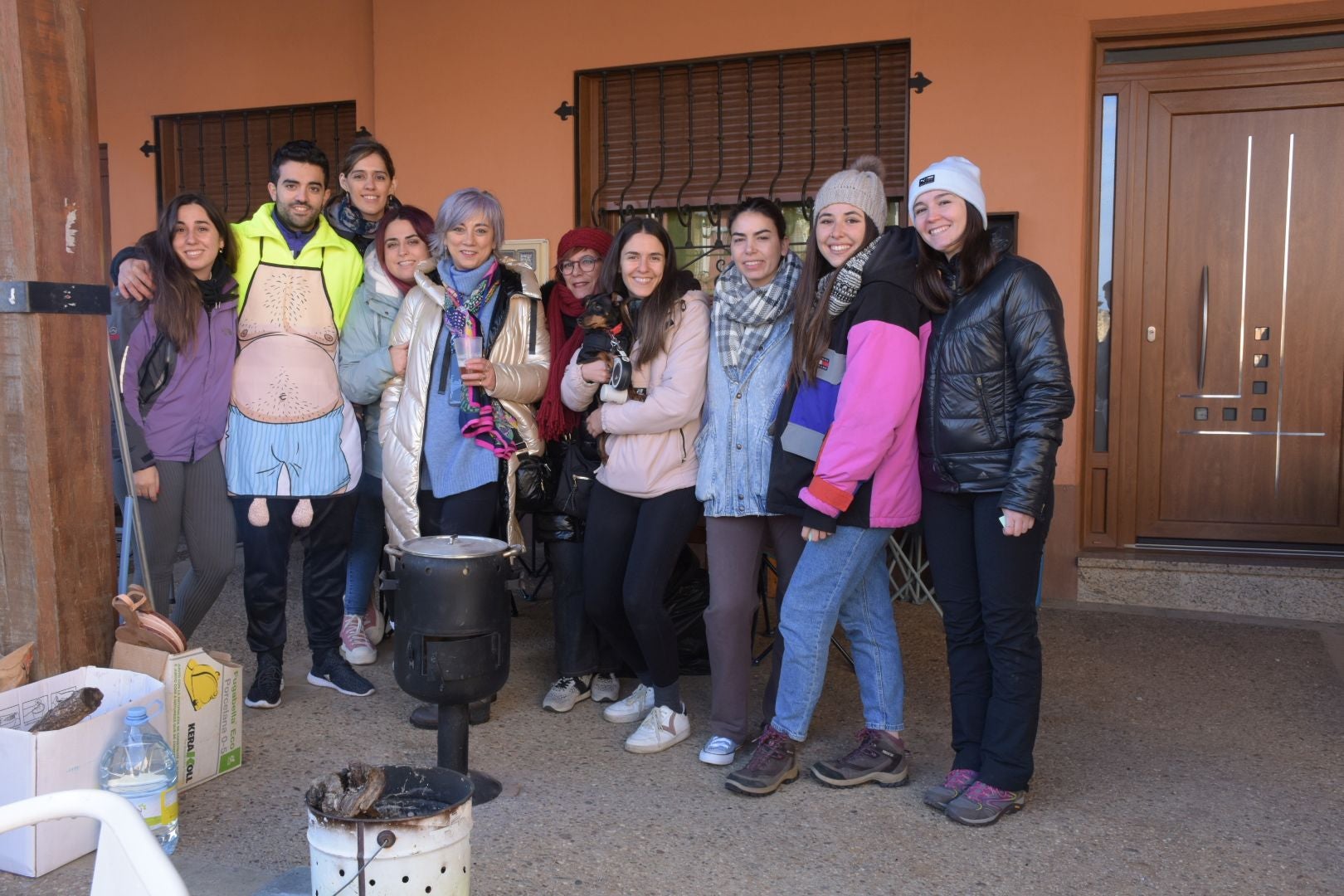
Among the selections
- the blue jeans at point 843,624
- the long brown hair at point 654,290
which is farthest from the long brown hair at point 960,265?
the long brown hair at point 654,290

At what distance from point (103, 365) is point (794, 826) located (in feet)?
8.30

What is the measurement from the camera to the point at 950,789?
10.8ft

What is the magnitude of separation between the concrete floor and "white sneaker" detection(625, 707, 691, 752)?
0.18 ft

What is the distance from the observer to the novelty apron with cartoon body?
388 centimetres

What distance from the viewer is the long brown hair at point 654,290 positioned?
3666 millimetres

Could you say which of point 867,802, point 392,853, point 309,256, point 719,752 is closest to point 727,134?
point 309,256

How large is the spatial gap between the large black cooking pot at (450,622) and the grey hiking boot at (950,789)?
1309mm

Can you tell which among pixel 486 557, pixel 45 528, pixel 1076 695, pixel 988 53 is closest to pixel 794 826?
pixel 486 557

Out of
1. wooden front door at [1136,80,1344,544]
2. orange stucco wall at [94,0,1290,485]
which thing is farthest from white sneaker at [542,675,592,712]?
wooden front door at [1136,80,1344,544]

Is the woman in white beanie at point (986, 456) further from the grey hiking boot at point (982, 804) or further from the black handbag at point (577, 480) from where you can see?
the black handbag at point (577, 480)

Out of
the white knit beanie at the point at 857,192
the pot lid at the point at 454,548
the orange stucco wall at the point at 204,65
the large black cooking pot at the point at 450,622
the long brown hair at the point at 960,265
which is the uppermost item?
the orange stucco wall at the point at 204,65

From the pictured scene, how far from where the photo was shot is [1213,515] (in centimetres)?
570

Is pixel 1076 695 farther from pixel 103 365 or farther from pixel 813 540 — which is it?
pixel 103 365

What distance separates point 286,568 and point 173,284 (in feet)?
3.54
